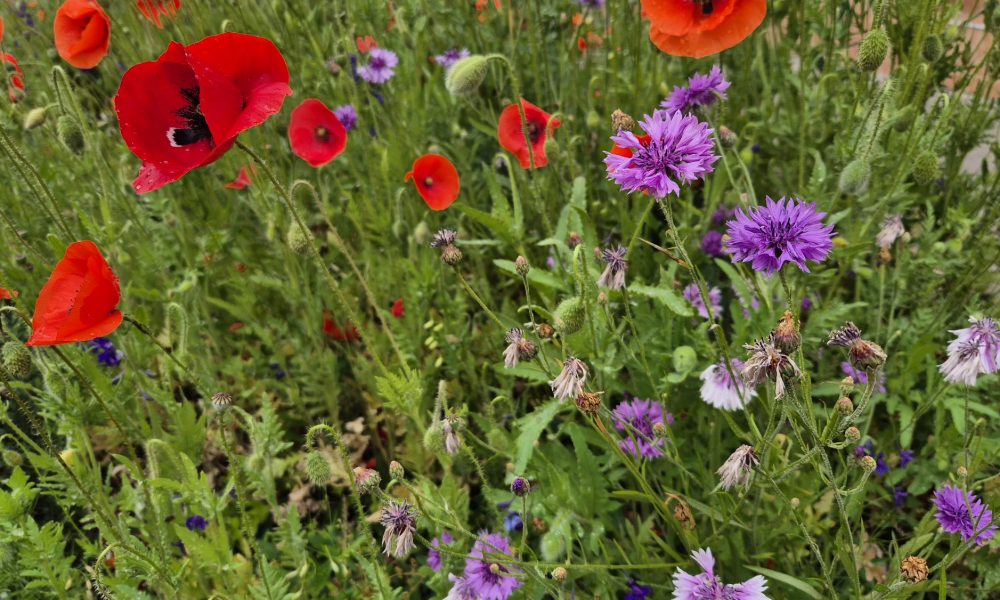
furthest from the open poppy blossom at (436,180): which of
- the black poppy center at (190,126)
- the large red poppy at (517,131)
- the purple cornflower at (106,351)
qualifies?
the purple cornflower at (106,351)

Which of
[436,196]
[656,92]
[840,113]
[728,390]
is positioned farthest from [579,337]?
[840,113]

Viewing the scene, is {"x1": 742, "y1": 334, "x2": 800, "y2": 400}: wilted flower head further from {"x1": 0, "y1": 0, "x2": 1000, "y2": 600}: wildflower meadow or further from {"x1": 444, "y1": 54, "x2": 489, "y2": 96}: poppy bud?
{"x1": 444, "y1": 54, "x2": 489, "y2": 96}: poppy bud

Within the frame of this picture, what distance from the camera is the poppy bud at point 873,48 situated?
4.78ft

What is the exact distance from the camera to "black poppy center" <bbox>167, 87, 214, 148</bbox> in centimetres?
131

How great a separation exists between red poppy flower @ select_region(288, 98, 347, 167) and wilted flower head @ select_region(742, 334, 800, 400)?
159 centimetres

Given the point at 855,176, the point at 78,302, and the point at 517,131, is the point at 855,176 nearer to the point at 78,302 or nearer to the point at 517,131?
the point at 517,131

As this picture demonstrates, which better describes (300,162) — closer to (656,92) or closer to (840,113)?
(656,92)

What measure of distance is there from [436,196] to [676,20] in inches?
33.6

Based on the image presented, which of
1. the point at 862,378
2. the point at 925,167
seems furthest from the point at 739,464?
the point at 925,167

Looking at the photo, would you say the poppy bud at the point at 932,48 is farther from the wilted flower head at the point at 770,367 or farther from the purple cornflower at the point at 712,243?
the wilted flower head at the point at 770,367

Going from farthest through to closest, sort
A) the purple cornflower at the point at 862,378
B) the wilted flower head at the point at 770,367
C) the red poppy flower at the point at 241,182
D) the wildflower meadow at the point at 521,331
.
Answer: the red poppy flower at the point at 241,182
the purple cornflower at the point at 862,378
the wildflower meadow at the point at 521,331
the wilted flower head at the point at 770,367

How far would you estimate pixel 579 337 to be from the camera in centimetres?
163

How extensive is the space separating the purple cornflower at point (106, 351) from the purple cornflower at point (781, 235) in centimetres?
190

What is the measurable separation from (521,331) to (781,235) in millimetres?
495
